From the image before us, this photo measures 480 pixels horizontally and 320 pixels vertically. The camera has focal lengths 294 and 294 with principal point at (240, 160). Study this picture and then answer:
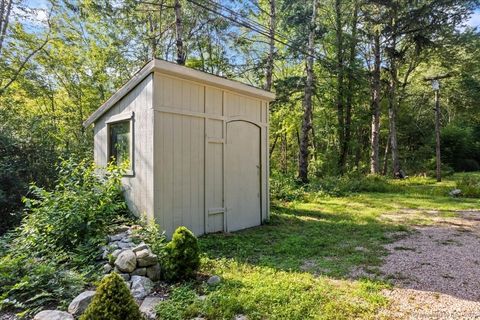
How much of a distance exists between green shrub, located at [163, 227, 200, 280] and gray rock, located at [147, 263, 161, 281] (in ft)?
0.24

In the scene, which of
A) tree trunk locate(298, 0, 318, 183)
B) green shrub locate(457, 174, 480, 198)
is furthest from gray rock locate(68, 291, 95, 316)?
green shrub locate(457, 174, 480, 198)

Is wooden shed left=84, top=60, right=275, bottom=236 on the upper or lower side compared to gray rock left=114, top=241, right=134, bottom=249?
upper

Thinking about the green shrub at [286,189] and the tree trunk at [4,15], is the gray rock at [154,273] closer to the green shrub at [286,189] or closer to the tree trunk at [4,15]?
the green shrub at [286,189]

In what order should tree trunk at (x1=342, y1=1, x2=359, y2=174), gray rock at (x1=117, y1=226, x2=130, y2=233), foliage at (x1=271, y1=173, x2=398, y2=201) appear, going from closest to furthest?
1. gray rock at (x1=117, y1=226, x2=130, y2=233)
2. foliage at (x1=271, y1=173, x2=398, y2=201)
3. tree trunk at (x1=342, y1=1, x2=359, y2=174)

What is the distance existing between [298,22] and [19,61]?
9796mm

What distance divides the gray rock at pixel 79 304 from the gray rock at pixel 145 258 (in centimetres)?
62

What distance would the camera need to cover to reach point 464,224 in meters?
5.55

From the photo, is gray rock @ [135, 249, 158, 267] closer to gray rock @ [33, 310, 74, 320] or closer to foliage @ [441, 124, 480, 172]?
gray rock @ [33, 310, 74, 320]

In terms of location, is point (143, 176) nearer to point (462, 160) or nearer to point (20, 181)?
point (20, 181)

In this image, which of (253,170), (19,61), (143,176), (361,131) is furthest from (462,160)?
(19,61)

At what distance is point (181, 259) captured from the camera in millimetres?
2969

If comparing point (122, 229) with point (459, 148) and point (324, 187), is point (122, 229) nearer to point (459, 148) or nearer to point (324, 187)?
point (324, 187)

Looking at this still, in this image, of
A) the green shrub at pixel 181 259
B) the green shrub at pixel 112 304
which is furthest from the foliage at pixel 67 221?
the green shrub at pixel 112 304

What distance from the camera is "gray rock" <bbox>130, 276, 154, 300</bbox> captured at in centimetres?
262
